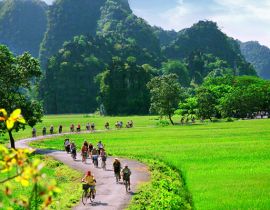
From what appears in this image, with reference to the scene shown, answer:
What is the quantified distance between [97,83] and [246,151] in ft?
474

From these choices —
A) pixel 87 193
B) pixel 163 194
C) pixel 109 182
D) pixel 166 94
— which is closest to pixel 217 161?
pixel 109 182

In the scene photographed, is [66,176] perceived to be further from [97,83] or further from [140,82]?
[97,83]

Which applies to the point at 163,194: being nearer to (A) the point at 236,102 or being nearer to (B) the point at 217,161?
(B) the point at 217,161

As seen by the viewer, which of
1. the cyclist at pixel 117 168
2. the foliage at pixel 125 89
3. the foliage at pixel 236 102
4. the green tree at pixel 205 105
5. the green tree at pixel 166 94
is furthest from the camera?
the foliage at pixel 125 89

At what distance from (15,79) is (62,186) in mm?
26486

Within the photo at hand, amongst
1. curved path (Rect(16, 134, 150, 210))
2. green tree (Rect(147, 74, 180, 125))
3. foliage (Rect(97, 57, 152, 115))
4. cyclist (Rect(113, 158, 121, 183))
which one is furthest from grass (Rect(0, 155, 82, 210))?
foliage (Rect(97, 57, 152, 115))

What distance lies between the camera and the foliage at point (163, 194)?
78.8 feet

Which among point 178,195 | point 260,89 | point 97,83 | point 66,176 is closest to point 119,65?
point 97,83

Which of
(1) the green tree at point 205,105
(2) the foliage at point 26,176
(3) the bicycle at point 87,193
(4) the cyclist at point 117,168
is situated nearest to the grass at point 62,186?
(3) the bicycle at point 87,193

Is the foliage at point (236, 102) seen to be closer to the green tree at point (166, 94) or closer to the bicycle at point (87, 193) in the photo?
the green tree at point (166, 94)

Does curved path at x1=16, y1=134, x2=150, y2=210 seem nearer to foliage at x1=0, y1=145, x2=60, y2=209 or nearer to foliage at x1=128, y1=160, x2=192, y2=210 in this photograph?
foliage at x1=128, y1=160, x2=192, y2=210

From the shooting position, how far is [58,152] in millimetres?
53250

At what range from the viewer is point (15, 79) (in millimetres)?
55281

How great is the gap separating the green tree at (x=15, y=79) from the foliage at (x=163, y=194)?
25.5 m
